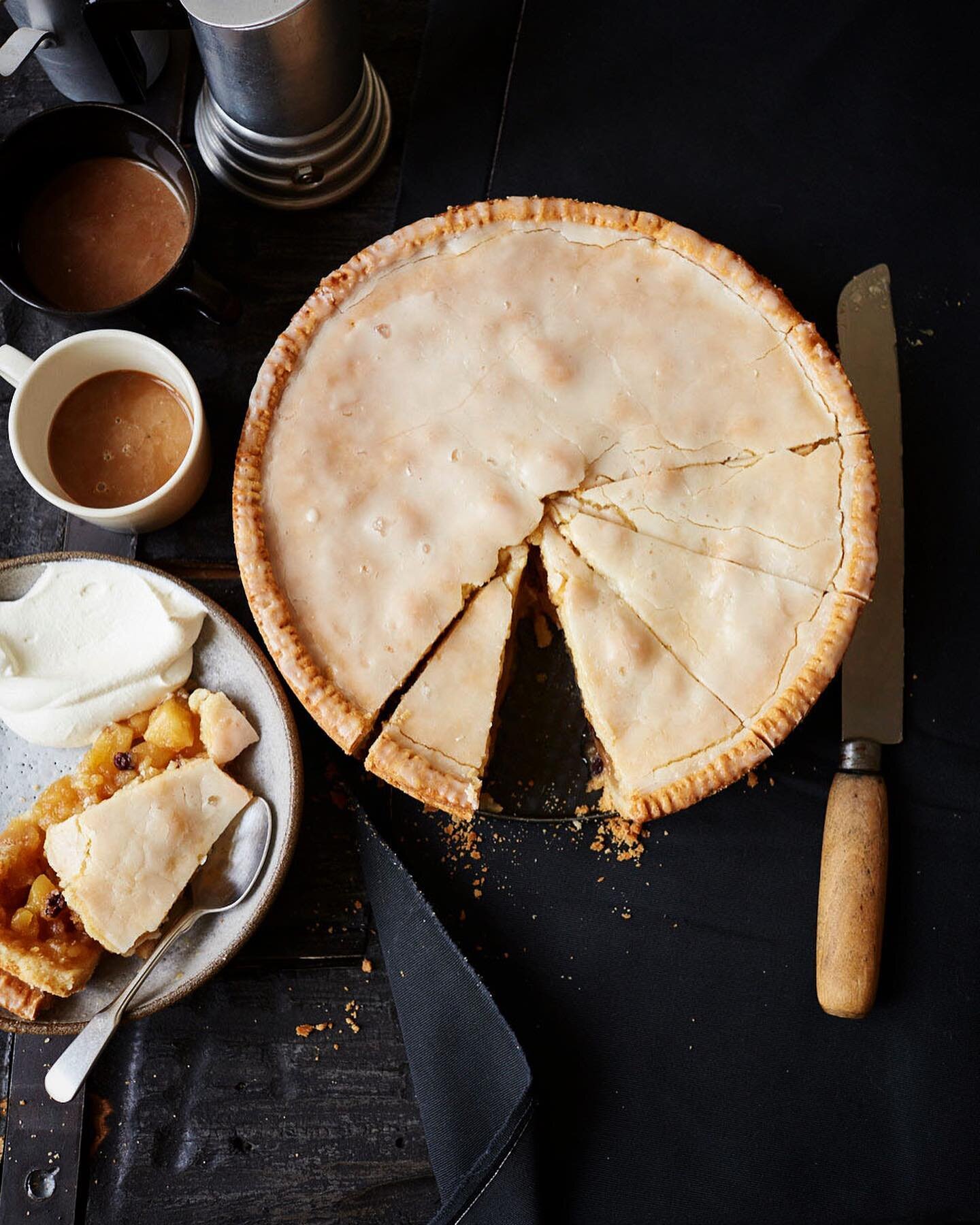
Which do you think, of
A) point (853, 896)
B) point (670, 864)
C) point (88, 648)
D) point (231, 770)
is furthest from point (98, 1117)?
point (853, 896)

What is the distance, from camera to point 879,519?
7.90 ft

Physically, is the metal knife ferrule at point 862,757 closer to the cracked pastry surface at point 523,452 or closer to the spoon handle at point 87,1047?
the cracked pastry surface at point 523,452

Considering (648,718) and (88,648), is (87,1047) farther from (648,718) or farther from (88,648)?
(648,718)

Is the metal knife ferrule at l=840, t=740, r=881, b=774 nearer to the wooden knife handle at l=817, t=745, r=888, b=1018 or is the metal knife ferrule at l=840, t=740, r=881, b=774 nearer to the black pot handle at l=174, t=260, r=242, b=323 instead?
the wooden knife handle at l=817, t=745, r=888, b=1018

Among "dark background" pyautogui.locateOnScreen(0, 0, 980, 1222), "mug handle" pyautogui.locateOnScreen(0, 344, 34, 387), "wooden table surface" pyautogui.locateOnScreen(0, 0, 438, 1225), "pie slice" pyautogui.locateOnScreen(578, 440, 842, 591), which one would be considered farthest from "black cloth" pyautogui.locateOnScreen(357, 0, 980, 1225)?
"mug handle" pyautogui.locateOnScreen(0, 344, 34, 387)

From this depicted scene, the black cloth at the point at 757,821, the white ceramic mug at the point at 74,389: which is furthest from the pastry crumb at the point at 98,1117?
the white ceramic mug at the point at 74,389

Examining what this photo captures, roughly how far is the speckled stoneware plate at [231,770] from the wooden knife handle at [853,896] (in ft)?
3.77

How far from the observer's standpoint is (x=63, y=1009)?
7.34 ft

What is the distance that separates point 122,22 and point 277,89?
0.34 metres

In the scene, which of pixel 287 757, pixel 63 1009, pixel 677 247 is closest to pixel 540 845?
pixel 287 757

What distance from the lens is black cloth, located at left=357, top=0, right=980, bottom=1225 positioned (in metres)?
2.30

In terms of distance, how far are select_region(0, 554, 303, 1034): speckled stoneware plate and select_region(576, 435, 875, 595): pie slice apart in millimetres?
900

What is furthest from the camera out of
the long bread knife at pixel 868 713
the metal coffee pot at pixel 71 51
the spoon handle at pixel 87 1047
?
the metal coffee pot at pixel 71 51

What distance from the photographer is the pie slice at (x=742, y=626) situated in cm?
221
